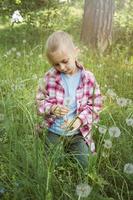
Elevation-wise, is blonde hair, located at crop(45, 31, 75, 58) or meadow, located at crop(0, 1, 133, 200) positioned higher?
blonde hair, located at crop(45, 31, 75, 58)

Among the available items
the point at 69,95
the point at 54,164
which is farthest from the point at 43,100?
the point at 54,164

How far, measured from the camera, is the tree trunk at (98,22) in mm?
7781

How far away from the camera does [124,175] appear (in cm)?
289

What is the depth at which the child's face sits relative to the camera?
10.7ft

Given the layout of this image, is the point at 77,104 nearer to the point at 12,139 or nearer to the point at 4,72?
the point at 12,139

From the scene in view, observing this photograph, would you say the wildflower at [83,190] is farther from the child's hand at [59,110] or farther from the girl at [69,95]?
the girl at [69,95]

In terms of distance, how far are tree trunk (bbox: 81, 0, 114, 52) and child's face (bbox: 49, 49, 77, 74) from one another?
4392 millimetres

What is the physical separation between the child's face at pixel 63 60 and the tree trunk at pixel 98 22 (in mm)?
4392

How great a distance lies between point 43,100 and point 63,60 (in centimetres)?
29

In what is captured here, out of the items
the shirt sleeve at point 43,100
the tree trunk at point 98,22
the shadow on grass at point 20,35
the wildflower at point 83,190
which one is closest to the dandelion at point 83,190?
the wildflower at point 83,190

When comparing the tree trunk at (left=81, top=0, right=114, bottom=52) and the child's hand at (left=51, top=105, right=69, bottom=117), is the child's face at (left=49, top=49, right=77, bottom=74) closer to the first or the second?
the child's hand at (left=51, top=105, right=69, bottom=117)

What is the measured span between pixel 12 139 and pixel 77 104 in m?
0.69

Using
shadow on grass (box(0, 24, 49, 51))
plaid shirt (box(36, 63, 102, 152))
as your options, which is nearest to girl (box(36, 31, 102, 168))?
plaid shirt (box(36, 63, 102, 152))

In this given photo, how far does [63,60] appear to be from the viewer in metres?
3.30
